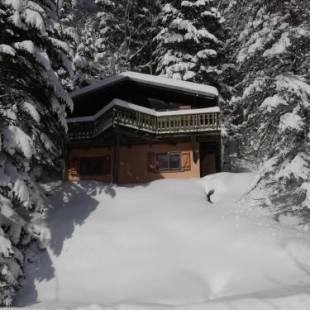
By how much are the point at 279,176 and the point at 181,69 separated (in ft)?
54.9

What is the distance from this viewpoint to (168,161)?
87.8 feet

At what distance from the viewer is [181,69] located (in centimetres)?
3156

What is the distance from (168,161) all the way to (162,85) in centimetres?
463

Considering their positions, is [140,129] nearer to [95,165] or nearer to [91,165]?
[95,165]

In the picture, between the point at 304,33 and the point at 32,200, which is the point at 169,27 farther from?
the point at 32,200

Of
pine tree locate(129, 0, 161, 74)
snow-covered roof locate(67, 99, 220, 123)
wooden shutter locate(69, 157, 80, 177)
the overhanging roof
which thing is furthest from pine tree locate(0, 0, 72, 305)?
pine tree locate(129, 0, 161, 74)

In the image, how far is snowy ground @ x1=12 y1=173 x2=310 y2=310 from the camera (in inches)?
528

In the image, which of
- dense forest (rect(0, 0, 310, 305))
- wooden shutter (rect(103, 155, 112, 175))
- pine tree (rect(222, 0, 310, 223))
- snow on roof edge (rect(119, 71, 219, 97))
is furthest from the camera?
wooden shutter (rect(103, 155, 112, 175))

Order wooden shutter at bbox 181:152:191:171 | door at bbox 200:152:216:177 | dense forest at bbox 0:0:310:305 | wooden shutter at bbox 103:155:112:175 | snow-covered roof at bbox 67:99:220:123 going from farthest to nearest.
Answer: door at bbox 200:152:216:177
wooden shutter at bbox 103:155:112:175
wooden shutter at bbox 181:152:191:171
snow-covered roof at bbox 67:99:220:123
dense forest at bbox 0:0:310:305

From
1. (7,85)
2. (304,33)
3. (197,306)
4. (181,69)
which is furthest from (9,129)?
(181,69)

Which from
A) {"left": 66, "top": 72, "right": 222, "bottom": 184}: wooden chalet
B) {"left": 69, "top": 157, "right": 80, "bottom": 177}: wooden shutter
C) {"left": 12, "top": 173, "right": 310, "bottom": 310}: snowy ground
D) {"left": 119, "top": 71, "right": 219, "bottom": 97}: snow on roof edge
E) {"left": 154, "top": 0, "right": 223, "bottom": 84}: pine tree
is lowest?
{"left": 12, "top": 173, "right": 310, "bottom": 310}: snowy ground

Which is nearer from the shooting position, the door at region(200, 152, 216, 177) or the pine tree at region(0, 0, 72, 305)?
the pine tree at region(0, 0, 72, 305)

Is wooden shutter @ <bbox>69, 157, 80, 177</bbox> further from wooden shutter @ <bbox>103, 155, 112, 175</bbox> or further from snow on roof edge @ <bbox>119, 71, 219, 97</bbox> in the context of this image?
snow on roof edge @ <bbox>119, 71, 219, 97</bbox>

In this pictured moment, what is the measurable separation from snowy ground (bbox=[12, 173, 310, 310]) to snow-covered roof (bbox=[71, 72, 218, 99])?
7020 millimetres
